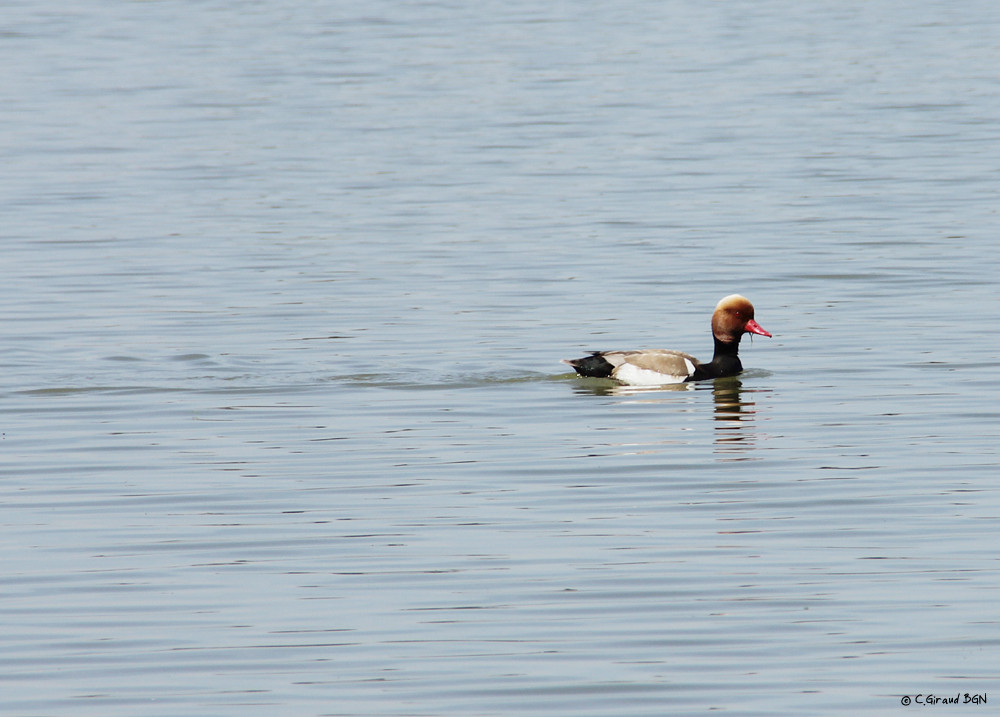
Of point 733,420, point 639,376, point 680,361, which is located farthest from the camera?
point 680,361

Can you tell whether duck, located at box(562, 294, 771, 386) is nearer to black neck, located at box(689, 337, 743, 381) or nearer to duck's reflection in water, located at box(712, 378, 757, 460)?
black neck, located at box(689, 337, 743, 381)

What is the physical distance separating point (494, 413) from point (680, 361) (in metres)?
2.52

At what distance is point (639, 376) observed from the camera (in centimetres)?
1617

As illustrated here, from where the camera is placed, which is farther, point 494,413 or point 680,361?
point 680,361

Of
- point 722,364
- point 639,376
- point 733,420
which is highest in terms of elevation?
point 733,420

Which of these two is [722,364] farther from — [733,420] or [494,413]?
[494,413]

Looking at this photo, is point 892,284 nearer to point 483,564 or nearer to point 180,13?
point 483,564

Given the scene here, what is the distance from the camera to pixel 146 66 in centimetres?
4838

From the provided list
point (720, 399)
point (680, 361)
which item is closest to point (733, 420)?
point (720, 399)

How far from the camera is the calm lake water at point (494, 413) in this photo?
8.24 metres

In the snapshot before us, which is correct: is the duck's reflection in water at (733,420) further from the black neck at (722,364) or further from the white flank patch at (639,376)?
the white flank patch at (639,376)

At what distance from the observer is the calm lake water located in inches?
324

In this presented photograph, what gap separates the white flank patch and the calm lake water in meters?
0.18

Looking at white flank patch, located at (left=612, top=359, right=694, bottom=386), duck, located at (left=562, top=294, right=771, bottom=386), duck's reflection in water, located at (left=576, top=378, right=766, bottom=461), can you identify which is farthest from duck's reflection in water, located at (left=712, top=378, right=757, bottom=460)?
white flank patch, located at (left=612, top=359, right=694, bottom=386)
